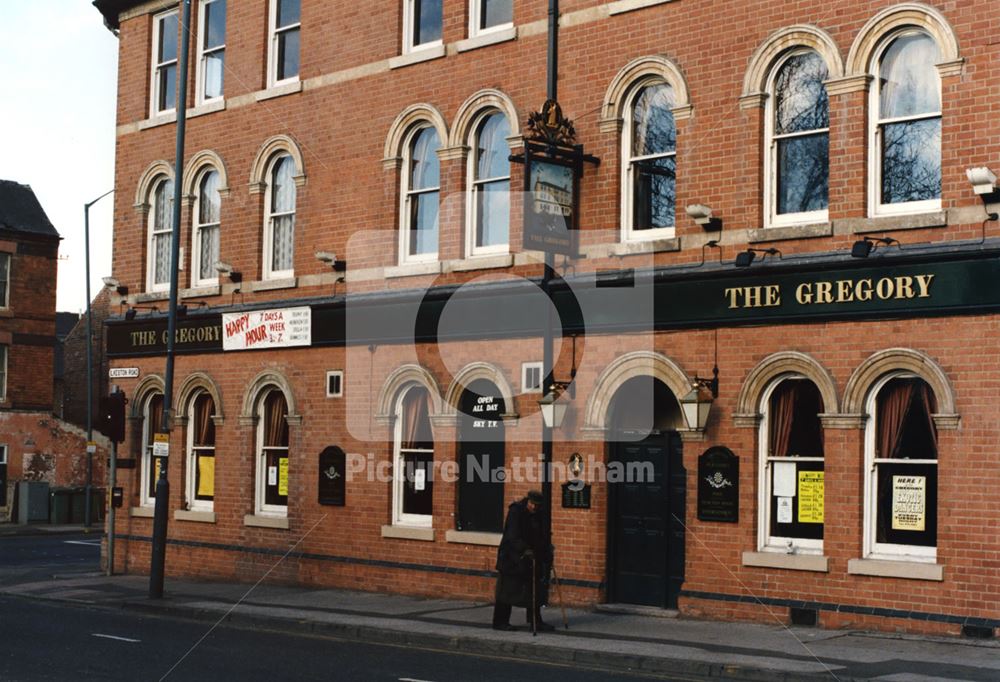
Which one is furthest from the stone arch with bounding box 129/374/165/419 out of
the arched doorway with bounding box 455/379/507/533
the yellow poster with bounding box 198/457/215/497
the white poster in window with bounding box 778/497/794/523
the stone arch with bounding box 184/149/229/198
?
the white poster in window with bounding box 778/497/794/523

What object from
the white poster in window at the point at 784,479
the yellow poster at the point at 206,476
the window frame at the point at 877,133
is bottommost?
the yellow poster at the point at 206,476

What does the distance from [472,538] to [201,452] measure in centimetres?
743

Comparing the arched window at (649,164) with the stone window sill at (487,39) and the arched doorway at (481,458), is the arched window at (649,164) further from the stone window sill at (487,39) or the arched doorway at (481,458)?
the arched doorway at (481,458)

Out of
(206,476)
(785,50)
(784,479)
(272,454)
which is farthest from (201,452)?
(785,50)

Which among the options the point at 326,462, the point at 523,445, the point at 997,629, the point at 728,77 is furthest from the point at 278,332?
the point at 997,629

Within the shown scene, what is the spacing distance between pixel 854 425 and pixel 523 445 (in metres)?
5.53

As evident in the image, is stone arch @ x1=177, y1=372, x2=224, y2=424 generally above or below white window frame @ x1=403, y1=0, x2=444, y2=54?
below

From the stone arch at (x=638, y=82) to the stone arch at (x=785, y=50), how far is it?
1.03 metres

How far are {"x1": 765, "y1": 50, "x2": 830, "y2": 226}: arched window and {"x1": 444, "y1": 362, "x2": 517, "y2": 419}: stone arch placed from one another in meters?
4.99

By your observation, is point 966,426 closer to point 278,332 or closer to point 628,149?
point 628,149

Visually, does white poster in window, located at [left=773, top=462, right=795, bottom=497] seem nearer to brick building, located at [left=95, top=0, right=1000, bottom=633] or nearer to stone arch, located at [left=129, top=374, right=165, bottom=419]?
brick building, located at [left=95, top=0, right=1000, bottom=633]

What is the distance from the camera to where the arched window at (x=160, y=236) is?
88.1 ft

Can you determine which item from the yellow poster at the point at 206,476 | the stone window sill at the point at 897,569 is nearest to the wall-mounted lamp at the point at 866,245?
the stone window sill at the point at 897,569

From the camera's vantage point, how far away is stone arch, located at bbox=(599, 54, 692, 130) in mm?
18250
